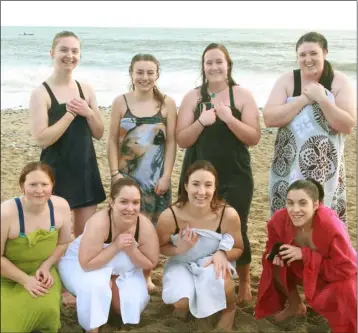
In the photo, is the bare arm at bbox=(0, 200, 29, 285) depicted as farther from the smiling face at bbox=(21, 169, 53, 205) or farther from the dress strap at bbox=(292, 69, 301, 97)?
the dress strap at bbox=(292, 69, 301, 97)

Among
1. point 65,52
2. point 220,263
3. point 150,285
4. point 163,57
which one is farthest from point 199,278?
point 163,57

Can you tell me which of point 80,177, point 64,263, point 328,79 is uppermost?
point 328,79

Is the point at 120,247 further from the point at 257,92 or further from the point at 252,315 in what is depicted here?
the point at 257,92

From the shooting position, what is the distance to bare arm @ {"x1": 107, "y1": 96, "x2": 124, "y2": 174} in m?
3.34

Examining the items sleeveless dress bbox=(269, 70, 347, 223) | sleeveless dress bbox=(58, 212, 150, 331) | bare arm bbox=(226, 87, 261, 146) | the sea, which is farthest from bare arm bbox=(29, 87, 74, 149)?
the sea

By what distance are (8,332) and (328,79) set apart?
2.32 m

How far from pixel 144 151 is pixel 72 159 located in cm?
46

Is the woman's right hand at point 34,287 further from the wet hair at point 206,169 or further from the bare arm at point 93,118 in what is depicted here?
the bare arm at point 93,118

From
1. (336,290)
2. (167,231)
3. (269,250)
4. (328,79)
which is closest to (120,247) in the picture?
(167,231)

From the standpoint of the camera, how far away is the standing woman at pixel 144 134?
3.30 metres

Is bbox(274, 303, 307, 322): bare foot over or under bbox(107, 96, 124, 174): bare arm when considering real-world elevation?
under

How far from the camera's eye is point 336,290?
112 inches

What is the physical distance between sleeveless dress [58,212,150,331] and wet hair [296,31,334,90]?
1.43 meters

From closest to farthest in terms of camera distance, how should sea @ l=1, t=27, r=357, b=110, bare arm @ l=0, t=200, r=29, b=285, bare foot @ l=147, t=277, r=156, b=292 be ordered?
bare arm @ l=0, t=200, r=29, b=285
bare foot @ l=147, t=277, r=156, b=292
sea @ l=1, t=27, r=357, b=110
